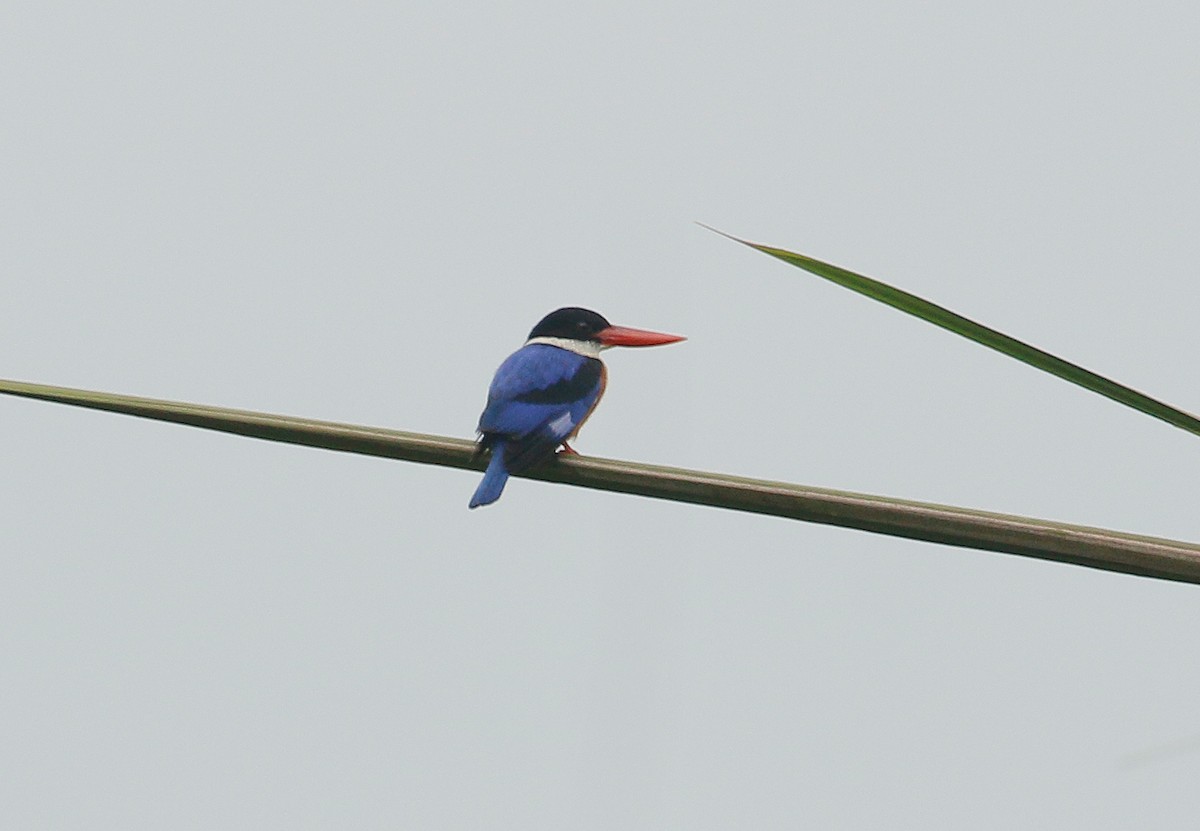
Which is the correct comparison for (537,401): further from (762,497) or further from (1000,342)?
(1000,342)

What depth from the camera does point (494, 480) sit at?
2531mm

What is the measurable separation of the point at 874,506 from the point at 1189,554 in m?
0.16

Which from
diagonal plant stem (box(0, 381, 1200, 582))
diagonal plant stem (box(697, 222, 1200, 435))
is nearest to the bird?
diagonal plant stem (box(0, 381, 1200, 582))

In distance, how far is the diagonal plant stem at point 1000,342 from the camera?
2.10 feet

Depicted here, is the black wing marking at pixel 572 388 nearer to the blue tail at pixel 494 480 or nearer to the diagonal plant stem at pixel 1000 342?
the blue tail at pixel 494 480

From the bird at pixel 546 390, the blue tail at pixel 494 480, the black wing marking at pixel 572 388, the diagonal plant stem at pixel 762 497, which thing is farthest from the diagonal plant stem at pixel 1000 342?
the black wing marking at pixel 572 388

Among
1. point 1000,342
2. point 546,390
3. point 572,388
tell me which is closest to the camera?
point 1000,342

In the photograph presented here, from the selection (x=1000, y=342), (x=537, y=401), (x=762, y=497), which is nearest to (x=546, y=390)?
(x=537, y=401)

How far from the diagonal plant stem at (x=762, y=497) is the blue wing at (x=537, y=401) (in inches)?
54.6

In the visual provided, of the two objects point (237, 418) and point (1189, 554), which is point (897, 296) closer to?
point (1189, 554)

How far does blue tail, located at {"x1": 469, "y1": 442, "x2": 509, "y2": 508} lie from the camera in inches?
97.2

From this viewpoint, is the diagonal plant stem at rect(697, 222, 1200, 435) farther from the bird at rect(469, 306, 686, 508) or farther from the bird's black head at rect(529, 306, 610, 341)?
the bird's black head at rect(529, 306, 610, 341)

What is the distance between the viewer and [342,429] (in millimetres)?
984

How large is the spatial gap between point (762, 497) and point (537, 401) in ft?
6.16
